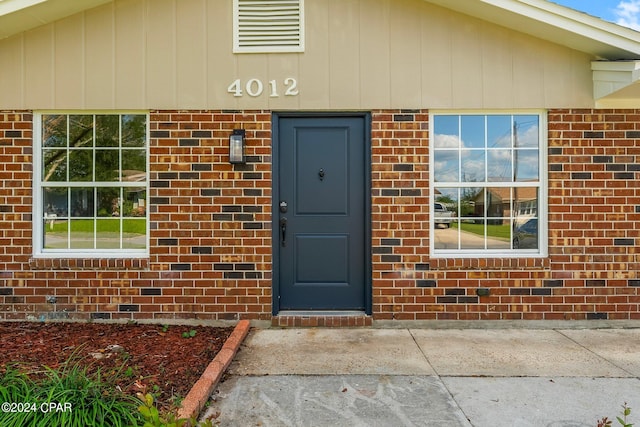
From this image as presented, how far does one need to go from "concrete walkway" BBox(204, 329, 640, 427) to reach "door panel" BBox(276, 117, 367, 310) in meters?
0.47

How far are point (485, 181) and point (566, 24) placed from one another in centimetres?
181

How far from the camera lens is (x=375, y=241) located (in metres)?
4.91

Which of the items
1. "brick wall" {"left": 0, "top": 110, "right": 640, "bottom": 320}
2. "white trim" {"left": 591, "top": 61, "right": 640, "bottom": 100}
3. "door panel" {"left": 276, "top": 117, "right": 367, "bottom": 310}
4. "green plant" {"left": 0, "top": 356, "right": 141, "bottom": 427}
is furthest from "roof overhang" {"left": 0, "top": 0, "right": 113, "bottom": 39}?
"white trim" {"left": 591, "top": 61, "right": 640, "bottom": 100}

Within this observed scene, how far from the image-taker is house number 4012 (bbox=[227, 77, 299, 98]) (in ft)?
16.1

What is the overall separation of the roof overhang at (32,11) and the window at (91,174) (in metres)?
0.98

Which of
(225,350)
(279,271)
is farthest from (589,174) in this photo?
(225,350)

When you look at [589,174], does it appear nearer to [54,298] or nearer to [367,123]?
[367,123]

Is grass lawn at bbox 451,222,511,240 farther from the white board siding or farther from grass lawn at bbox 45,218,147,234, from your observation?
grass lawn at bbox 45,218,147,234

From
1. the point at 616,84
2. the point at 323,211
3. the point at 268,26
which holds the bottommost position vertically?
the point at 323,211

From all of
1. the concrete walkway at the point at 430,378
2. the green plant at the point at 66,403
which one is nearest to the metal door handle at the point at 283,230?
the concrete walkway at the point at 430,378

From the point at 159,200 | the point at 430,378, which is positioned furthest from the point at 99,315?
the point at 430,378

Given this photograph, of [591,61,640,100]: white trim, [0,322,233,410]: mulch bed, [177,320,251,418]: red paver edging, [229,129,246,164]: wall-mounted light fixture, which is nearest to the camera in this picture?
[177,320,251,418]: red paver edging

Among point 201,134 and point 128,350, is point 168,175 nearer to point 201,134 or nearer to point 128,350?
point 201,134

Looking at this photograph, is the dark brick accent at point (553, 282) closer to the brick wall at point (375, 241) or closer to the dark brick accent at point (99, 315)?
the brick wall at point (375, 241)
